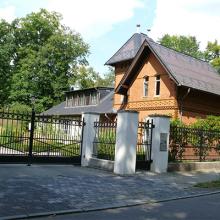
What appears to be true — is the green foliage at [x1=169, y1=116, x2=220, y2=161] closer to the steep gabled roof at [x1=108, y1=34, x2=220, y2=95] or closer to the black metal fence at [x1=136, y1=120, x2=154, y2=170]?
the black metal fence at [x1=136, y1=120, x2=154, y2=170]

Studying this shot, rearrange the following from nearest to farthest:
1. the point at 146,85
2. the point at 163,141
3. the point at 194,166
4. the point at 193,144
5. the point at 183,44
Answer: the point at 163,141 → the point at 194,166 → the point at 193,144 → the point at 146,85 → the point at 183,44

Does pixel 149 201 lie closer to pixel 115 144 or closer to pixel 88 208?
pixel 88 208

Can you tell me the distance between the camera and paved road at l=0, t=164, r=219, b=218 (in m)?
8.74

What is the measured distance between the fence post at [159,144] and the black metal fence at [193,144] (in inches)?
65.2

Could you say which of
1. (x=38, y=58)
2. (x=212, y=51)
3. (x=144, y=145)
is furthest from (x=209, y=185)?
(x=212, y=51)

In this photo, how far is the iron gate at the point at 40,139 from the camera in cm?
1469

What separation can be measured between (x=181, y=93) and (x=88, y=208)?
19.9 meters

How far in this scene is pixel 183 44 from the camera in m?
73.3

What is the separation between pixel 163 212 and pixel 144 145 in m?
7.17

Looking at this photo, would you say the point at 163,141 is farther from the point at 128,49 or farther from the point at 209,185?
the point at 128,49

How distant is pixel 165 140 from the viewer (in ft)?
52.3

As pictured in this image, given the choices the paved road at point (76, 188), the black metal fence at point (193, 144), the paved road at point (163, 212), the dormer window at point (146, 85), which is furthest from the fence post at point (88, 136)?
the dormer window at point (146, 85)

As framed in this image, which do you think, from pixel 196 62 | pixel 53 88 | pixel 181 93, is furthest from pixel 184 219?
pixel 53 88

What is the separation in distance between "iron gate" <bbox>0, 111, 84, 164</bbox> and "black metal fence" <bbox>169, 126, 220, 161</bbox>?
399 centimetres
